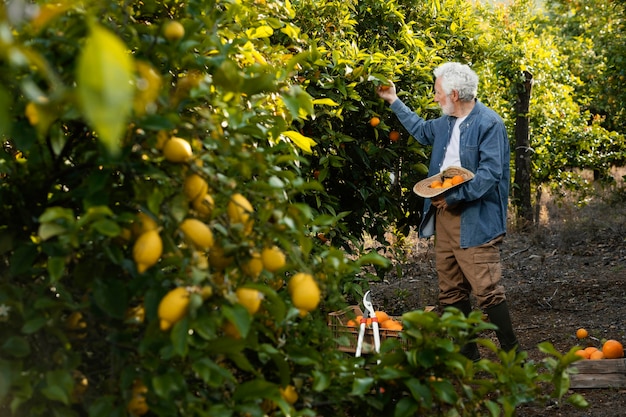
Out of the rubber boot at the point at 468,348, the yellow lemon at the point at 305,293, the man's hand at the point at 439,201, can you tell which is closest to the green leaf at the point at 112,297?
the yellow lemon at the point at 305,293

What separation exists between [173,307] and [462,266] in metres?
2.77

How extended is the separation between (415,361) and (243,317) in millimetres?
544

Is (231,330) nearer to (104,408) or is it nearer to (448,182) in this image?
(104,408)

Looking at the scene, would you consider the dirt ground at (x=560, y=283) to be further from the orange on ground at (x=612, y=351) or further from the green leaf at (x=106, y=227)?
the green leaf at (x=106, y=227)

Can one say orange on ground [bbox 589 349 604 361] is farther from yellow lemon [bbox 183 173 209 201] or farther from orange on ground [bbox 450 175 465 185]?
yellow lemon [bbox 183 173 209 201]

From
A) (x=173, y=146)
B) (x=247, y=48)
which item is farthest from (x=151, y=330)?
(x=247, y=48)

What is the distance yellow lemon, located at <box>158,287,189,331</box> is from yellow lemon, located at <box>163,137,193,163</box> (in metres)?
0.24

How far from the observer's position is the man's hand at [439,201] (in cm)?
385

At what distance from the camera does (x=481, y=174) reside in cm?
372

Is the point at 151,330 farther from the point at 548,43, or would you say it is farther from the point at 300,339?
the point at 548,43

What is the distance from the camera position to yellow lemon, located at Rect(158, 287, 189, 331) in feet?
4.36

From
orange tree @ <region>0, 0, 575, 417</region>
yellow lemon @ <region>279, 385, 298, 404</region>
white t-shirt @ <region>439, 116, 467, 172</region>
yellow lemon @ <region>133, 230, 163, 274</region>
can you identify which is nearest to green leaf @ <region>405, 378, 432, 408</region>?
orange tree @ <region>0, 0, 575, 417</region>

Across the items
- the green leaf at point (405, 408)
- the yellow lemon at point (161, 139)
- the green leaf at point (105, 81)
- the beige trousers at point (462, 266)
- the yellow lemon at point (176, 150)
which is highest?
the green leaf at point (105, 81)

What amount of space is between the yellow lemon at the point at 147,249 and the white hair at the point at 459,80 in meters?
2.71
